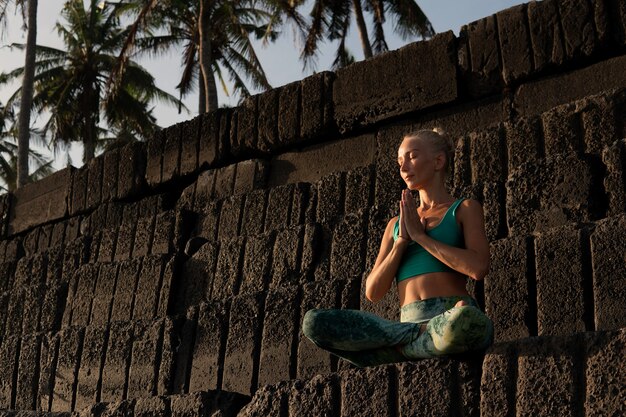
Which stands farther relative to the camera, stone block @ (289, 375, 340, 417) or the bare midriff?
the bare midriff

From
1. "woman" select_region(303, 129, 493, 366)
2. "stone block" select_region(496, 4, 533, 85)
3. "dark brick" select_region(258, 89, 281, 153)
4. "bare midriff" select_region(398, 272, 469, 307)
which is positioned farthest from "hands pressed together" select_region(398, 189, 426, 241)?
"dark brick" select_region(258, 89, 281, 153)

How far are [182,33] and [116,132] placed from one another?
36.0ft

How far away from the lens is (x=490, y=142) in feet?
15.9

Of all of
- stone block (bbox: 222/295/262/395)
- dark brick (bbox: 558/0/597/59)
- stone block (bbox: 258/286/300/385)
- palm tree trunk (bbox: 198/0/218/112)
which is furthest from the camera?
palm tree trunk (bbox: 198/0/218/112)

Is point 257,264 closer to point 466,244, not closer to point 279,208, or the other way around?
point 279,208

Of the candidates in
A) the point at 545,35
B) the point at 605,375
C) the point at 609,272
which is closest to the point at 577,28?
the point at 545,35

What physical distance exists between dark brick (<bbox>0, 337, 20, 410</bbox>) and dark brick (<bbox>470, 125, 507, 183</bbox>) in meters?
3.46

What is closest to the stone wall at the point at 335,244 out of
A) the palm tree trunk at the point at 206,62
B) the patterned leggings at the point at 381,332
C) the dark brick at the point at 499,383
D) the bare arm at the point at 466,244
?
the dark brick at the point at 499,383

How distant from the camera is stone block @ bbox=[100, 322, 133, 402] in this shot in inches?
220

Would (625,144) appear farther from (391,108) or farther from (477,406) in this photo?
(391,108)

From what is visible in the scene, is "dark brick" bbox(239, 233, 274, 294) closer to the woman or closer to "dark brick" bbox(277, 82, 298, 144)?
"dark brick" bbox(277, 82, 298, 144)

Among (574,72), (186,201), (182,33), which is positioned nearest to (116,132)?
(182,33)

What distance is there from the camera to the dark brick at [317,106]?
20.6 feet

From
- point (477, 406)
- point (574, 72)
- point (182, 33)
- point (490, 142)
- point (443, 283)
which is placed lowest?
point (477, 406)
